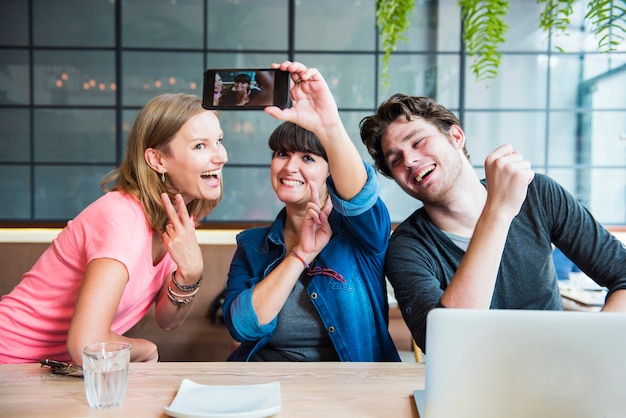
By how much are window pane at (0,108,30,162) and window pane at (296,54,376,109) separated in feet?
7.37

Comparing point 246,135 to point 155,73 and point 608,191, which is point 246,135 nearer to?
point 155,73

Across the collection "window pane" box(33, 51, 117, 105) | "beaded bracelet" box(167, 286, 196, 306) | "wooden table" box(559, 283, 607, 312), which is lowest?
"wooden table" box(559, 283, 607, 312)

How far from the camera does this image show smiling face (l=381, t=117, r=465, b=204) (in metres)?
1.30

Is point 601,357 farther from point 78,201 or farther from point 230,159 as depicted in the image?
point 78,201

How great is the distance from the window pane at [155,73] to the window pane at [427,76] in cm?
153

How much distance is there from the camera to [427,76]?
15.2 feet

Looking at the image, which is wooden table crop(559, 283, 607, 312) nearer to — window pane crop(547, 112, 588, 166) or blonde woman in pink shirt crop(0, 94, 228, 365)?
blonde woman in pink shirt crop(0, 94, 228, 365)

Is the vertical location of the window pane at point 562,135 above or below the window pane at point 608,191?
above

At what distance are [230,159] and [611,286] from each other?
3.63 metres

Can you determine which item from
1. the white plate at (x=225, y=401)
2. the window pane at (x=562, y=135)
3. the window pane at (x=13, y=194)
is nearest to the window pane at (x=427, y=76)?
the window pane at (x=562, y=135)

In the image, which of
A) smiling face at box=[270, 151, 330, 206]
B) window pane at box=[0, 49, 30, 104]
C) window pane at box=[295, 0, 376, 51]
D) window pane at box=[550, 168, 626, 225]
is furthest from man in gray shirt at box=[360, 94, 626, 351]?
window pane at box=[0, 49, 30, 104]

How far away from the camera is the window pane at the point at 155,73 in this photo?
4.50 m

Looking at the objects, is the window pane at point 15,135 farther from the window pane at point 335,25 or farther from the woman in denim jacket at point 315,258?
the woman in denim jacket at point 315,258

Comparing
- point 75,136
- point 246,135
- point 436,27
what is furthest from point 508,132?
point 75,136
